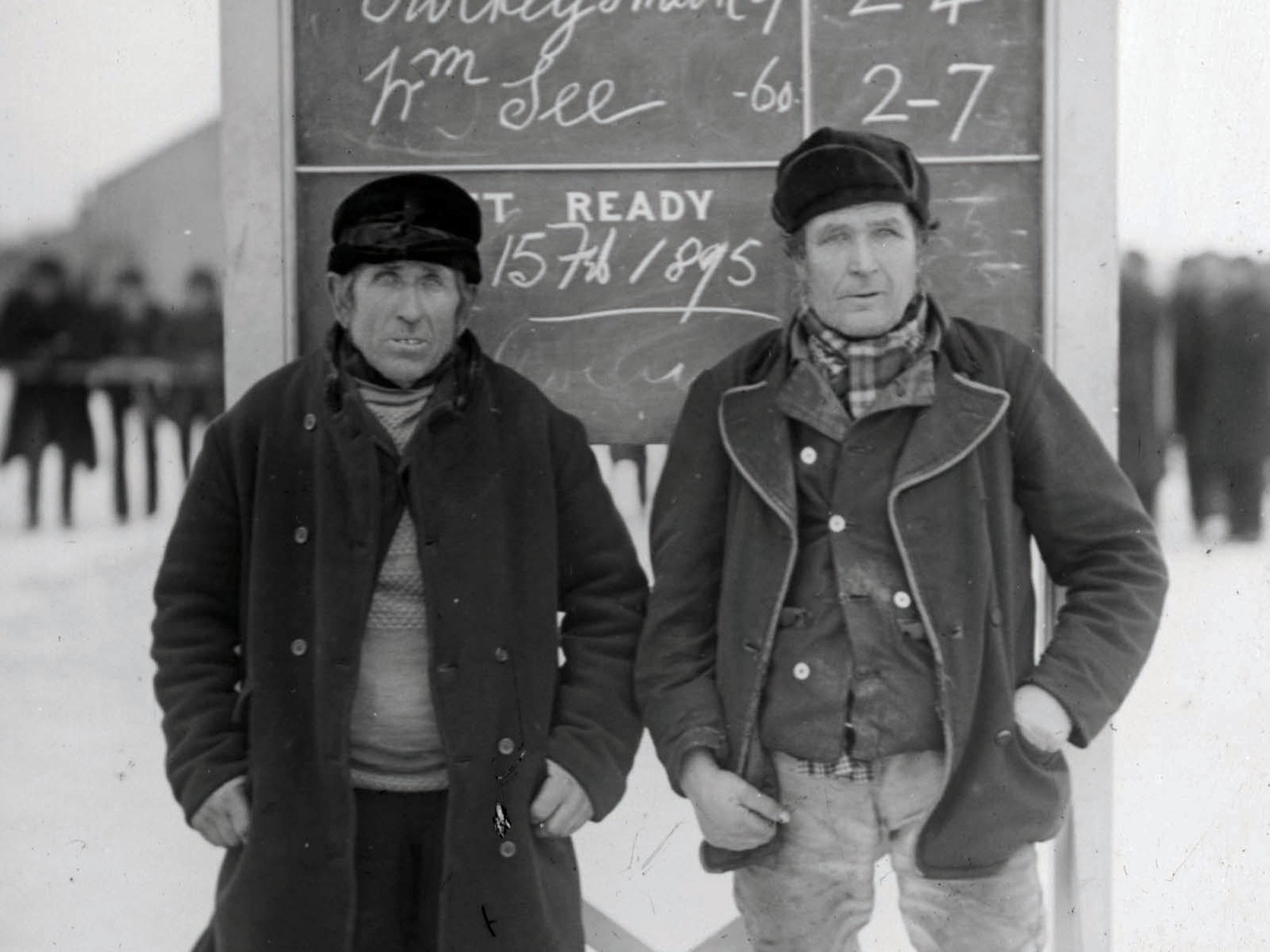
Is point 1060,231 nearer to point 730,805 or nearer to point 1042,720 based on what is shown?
point 1042,720

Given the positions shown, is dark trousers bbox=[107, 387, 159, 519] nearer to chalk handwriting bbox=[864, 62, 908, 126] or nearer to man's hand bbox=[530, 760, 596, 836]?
man's hand bbox=[530, 760, 596, 836]

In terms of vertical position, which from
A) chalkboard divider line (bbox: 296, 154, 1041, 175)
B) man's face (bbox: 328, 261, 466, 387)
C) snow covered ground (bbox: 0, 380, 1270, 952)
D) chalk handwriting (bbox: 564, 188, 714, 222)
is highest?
chalkboard divider line (bbox: 296, 154, 1041, 175)

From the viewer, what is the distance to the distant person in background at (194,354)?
116 inches

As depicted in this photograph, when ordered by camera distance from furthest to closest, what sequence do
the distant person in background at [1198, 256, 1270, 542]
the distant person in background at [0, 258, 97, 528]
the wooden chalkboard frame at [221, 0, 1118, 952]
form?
the distant person in background at [0, 258, 97, 528]
the distant person in background at [1198, 256, 1270, 542]
the wooden chalkboard frame at [221, 0, 1118, 952]

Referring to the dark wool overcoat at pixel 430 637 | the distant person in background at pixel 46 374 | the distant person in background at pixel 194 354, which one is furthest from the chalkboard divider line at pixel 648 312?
the distant person in background at pixel 46 374

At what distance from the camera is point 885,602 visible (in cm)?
211

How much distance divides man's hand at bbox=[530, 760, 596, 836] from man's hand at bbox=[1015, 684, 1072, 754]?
735 millimetres

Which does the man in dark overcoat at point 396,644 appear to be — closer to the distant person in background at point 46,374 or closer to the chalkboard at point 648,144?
the chalkboard at point 648,144

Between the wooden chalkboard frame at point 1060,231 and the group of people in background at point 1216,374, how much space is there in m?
Result: 0.50

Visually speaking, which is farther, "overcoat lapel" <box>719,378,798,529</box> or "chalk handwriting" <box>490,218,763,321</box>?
"chalk handwriting" <box>490,218,763,321</box>

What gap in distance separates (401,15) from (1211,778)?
2346 mm

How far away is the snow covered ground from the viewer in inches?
116

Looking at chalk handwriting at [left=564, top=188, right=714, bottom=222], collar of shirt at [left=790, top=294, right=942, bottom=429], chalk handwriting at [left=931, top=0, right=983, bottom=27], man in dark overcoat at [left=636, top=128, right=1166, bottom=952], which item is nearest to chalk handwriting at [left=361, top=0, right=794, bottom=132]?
chalk handwriting at [left=564, top=188, right=714, bottom=222]

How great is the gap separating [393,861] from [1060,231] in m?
1.69
